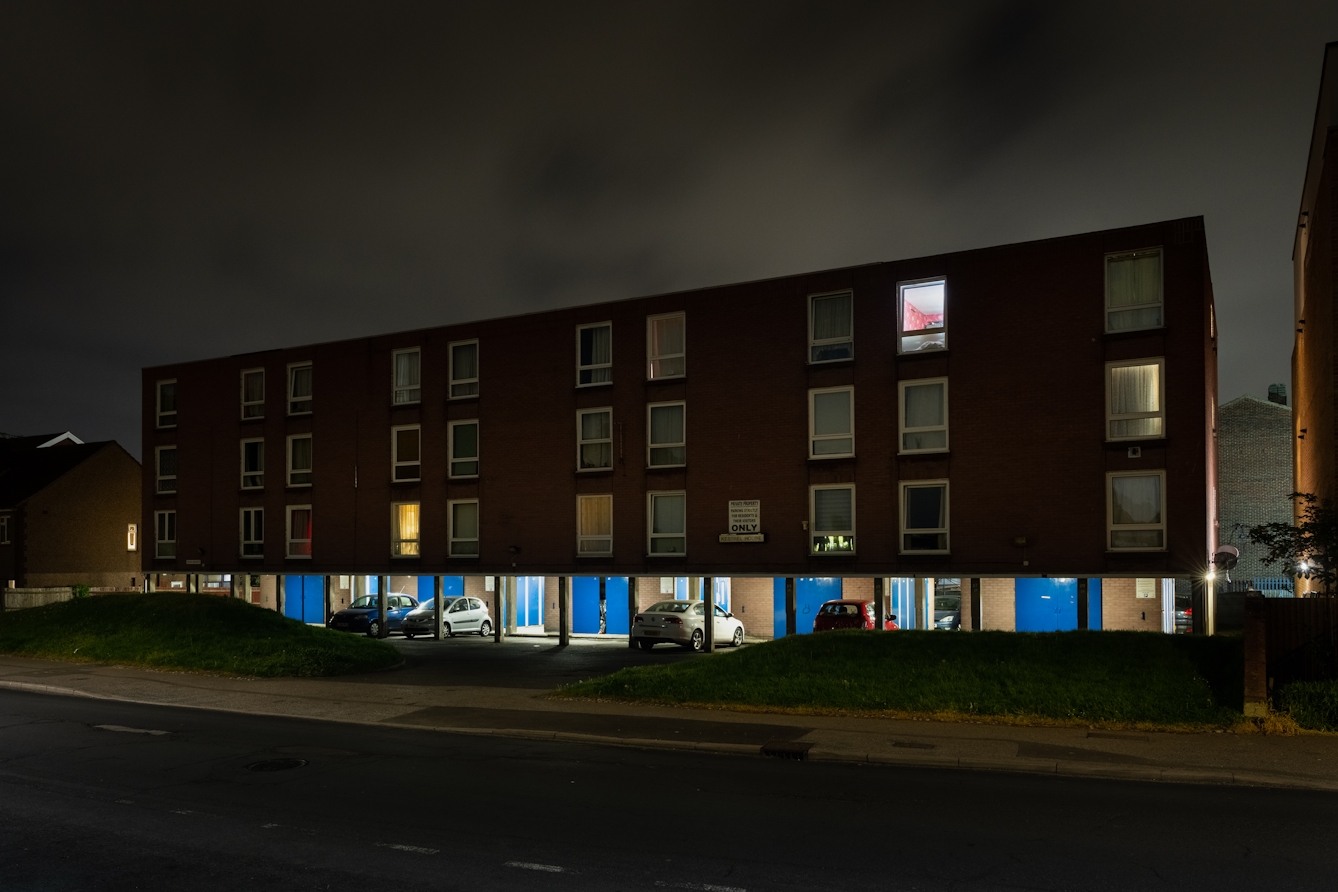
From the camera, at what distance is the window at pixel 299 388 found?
38.3 m

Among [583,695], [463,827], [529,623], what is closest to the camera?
[463,827]

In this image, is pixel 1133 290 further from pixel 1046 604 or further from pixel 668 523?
pixel 668 523

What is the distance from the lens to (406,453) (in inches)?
1419

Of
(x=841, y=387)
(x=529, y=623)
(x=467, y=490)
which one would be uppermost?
(x=841, y=387)

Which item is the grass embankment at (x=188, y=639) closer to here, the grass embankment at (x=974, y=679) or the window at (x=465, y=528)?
the window at (x=465, y=528)

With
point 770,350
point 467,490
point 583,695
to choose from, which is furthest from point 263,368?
point 583,695

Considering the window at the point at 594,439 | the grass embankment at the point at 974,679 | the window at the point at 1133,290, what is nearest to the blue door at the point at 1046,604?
the window at the point at 1133,290

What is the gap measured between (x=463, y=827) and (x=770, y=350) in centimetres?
2237

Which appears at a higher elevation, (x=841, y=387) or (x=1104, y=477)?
(x=841, y=387)

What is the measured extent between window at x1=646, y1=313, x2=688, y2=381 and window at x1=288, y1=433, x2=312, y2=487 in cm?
1463

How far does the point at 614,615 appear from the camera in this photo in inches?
1315

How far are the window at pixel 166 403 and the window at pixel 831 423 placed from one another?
27.7 meters

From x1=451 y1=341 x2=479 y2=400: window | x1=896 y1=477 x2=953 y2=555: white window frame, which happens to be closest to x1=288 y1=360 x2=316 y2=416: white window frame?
x1=451 y1=341 x2=479 y2=400: window

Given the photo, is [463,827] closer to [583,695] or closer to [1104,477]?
[583,695]
